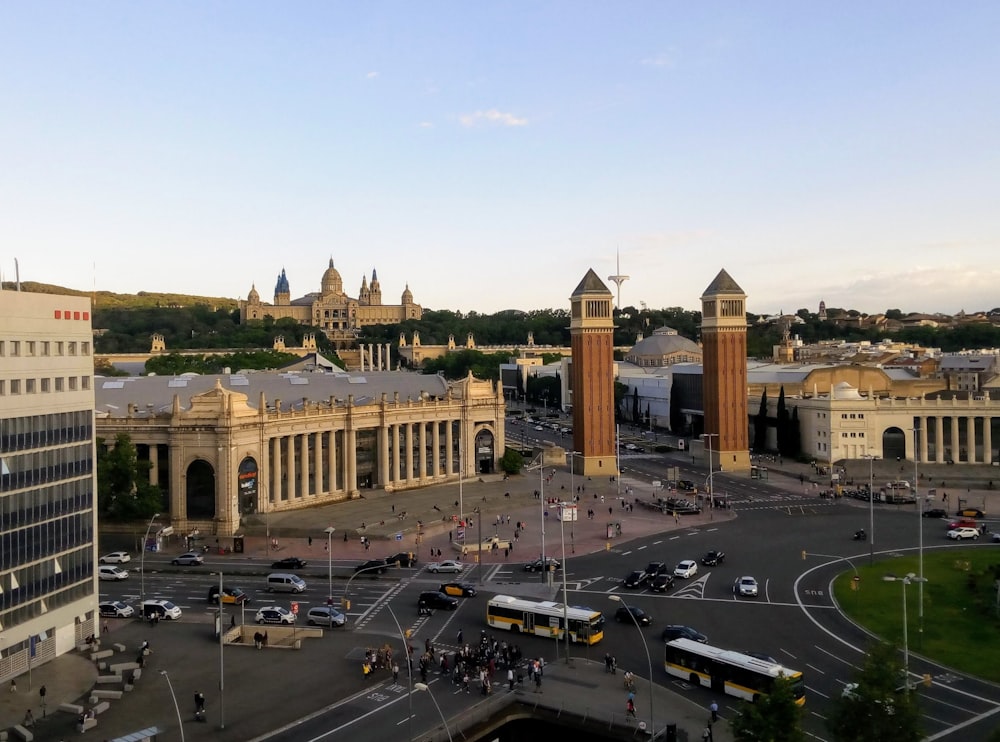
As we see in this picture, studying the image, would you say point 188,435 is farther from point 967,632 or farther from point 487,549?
point 967,632

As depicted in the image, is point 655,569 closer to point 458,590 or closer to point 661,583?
point 661,583

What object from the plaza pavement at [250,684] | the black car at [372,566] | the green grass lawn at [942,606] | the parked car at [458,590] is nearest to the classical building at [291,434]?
the plaza pavement at [250,684]

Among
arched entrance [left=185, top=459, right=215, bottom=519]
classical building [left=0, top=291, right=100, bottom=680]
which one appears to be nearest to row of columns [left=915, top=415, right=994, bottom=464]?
arched entrance [left=185, top=459, right=215, bottom=519]

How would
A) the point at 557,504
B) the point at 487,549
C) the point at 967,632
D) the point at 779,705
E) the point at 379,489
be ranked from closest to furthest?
1. the point at 779,705
2. the point at 967,632
3. the point at 487,549
4. the point at 557,504
5. the point at 379,489

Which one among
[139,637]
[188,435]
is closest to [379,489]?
[188,435]

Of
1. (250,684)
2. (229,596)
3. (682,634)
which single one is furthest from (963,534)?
(250,684)

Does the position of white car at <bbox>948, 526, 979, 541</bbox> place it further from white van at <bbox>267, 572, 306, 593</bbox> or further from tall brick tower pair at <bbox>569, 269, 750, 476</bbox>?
white van at <bbox>267, 572, 306, 593</bbox>
